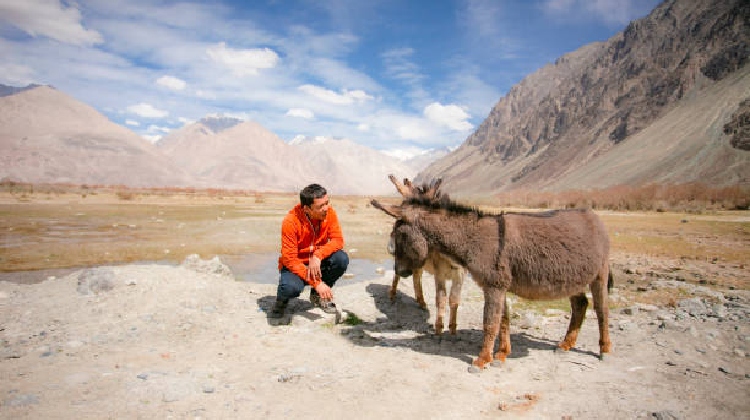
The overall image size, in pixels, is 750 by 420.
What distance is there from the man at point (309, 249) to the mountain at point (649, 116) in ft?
205

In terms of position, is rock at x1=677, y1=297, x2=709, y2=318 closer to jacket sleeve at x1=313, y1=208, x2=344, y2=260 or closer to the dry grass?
the dry grass

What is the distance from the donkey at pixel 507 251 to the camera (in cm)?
562

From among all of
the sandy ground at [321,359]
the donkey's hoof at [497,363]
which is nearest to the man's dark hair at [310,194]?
the sandy ground at [321,359]

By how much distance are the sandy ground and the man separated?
2.13ft

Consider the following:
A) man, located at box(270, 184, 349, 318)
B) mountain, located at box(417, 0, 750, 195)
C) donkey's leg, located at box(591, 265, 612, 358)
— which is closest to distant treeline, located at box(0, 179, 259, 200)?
man, located at box(270, 184, 349, 318)

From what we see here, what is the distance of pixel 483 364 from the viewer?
18.1 ft

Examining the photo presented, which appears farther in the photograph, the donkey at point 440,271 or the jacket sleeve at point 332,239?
the jacket sleeve at point 332,239

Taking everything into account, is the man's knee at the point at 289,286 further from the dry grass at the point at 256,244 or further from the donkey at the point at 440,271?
the dry grass at the point at 256,244

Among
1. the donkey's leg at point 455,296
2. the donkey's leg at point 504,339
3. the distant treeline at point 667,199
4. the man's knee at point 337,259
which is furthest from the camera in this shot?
the distant treeline at point 667,199

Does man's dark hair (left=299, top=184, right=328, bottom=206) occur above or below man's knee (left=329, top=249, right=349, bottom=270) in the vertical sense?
above

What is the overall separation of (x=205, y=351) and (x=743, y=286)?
40.3ft

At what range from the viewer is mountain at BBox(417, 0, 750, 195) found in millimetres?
66938

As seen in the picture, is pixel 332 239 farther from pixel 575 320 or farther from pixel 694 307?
pixel 694 307

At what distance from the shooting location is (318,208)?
681 centimetres
